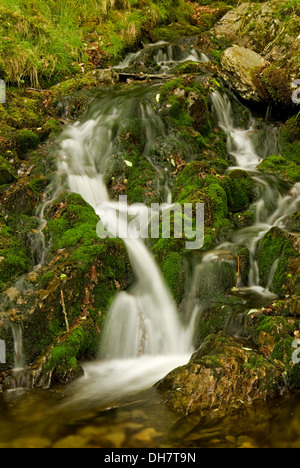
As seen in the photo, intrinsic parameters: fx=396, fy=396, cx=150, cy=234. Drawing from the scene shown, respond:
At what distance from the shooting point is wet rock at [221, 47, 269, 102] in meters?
10.4

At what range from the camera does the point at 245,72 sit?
10.5 meters

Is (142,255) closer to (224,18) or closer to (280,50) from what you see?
(280,50)

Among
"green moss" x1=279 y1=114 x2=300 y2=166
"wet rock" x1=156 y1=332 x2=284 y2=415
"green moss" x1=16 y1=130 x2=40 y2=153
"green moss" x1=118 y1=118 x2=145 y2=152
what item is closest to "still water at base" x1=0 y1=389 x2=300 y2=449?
"wet rock" x1=156 y1=332 x2=284 y2=415

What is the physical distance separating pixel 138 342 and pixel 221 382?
5.74ft

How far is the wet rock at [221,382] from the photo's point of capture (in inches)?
151

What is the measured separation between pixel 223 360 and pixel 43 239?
3593mm

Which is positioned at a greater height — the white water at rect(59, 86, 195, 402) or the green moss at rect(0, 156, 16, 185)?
the green moss at rect(0, 156, 16, 185)

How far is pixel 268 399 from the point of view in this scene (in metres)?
3.93

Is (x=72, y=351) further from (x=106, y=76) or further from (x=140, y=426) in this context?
(x=106, y=76)

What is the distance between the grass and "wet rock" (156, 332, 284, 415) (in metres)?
9.03

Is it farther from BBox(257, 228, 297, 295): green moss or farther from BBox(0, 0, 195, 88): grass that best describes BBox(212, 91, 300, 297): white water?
BBox(0, 0, 195, 88): grass

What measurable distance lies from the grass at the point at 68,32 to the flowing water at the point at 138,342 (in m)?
2.39

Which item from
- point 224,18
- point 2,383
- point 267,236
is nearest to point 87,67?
point 224,18

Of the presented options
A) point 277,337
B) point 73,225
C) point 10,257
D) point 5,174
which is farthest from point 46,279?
point 277,337
